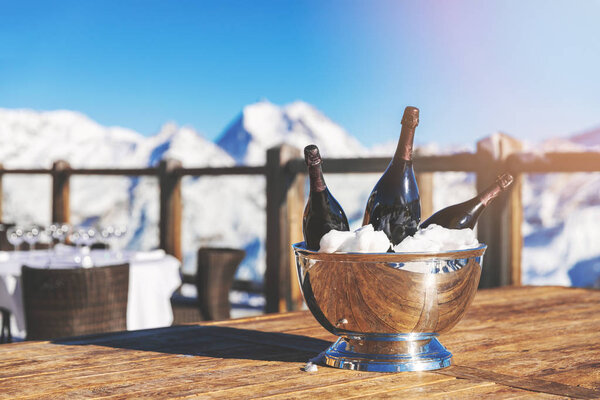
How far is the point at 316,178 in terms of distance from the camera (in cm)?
102

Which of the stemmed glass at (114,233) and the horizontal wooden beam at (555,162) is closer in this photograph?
the horizontal wooden beam at (555,162)

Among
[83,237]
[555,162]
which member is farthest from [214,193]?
[555,162]

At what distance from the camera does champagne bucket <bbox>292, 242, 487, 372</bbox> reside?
92cm

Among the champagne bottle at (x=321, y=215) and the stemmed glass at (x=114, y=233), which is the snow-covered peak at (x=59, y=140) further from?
the champagne bottle at (x=321, y=215)

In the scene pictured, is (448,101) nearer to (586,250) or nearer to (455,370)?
(586,250)

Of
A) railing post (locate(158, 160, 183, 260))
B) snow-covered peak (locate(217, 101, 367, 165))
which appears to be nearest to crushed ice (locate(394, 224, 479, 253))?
railing post (locate(158, 160, 183, 260))

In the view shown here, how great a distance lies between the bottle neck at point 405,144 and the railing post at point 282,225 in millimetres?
3136

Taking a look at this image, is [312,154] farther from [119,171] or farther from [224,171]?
[119,171]

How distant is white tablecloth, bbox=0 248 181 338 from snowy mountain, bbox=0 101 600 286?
8.91 feet

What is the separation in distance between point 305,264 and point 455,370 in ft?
0.83

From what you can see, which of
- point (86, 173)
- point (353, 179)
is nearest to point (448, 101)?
point (353, 179)

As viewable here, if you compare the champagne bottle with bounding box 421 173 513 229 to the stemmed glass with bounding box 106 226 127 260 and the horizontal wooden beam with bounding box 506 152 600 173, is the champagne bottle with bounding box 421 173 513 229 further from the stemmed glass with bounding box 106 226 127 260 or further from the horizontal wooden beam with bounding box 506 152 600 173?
the stemmed glass with bounding box 106 226 127 260

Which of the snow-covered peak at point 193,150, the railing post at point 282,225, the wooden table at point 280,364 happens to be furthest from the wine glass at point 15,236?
the snow-covered peak at point 193,150

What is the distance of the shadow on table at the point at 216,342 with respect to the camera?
3.45ft
